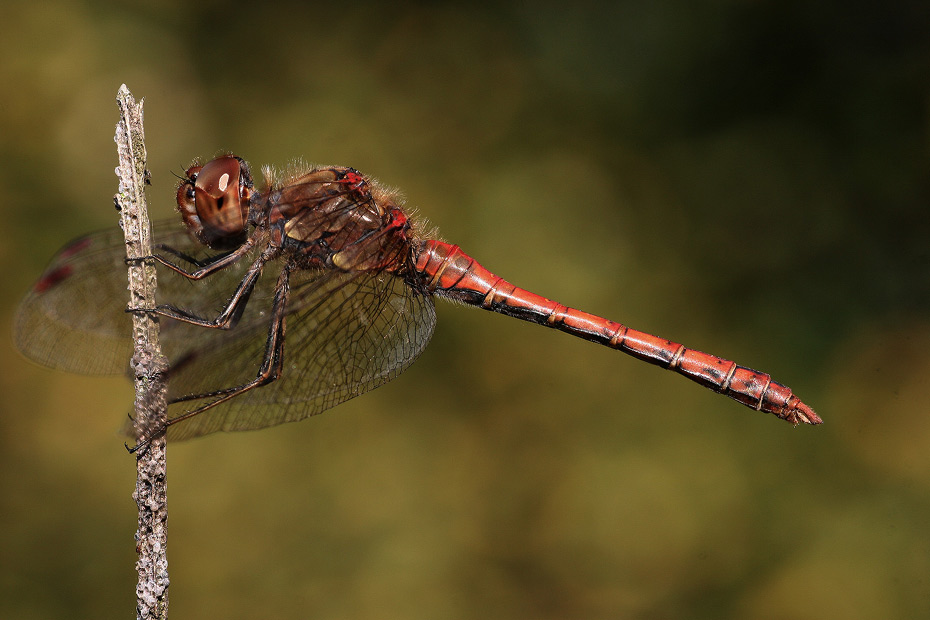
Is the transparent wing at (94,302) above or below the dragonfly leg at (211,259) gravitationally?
below

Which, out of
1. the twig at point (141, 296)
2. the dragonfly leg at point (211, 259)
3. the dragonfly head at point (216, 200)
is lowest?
the twig at point (141, 296)

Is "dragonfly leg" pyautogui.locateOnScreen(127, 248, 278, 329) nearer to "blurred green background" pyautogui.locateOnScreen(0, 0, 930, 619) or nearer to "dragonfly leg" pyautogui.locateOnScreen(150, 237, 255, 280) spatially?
"dragonfly leg" pyautogui.locateOnScreen(150, 237, 255, 280)

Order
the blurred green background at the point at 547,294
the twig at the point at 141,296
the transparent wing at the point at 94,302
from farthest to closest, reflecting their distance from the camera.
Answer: the blurred green background at the point at 547,294
the transparent wing at the point at 94,302
the twig at the point at 141,296

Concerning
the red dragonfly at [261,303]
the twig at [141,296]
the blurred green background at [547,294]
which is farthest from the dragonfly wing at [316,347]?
the blurred green background at [547,294]

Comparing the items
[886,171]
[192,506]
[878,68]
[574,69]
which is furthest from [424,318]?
[878,68]

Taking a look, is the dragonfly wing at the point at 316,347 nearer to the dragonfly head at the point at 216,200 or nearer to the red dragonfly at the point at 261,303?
the red dragonfly at the point at 261,303

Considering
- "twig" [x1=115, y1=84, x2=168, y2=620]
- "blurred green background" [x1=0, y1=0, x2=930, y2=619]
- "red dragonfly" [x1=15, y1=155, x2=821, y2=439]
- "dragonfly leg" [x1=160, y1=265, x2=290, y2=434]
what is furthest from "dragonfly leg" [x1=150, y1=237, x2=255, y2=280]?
"blurred green background" [x1=0, y1=0, x2=930, y2=619]
